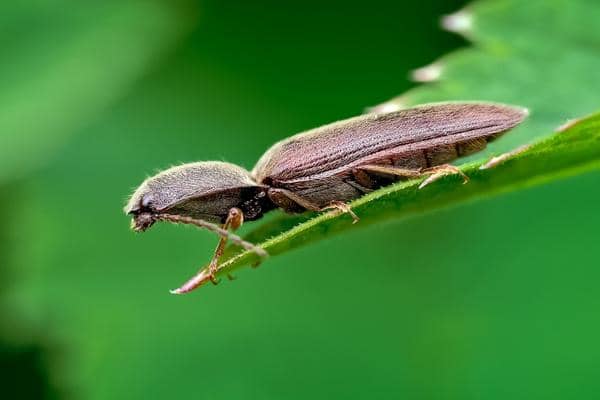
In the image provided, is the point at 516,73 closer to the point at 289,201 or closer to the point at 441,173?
the point at 441,173

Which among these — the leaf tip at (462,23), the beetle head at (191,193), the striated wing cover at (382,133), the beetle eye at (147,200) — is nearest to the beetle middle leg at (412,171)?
the striated wing cover at (382,133)

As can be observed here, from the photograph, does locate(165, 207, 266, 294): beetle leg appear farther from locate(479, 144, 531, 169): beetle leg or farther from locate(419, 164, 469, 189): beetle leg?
locate(479, 144, 531, 169): beetle leg

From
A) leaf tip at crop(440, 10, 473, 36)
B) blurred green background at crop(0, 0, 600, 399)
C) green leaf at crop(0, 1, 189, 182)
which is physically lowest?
blurred green background at crop(0, 0, 600, 399)

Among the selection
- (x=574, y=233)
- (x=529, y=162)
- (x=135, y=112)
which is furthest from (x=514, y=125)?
(x=135, y=112)

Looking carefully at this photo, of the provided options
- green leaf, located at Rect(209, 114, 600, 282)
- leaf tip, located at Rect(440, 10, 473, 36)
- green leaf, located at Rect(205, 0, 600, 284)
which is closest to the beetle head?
green leaf, located at Rect(205, 0, 600, 284)

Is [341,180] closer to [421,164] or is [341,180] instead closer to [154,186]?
[421,164]

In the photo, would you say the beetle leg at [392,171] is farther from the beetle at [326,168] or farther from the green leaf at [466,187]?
the green leaf at [466,187]

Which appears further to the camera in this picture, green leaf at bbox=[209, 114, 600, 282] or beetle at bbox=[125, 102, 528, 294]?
beetle at bbox=[125, 102, 528, 294]
